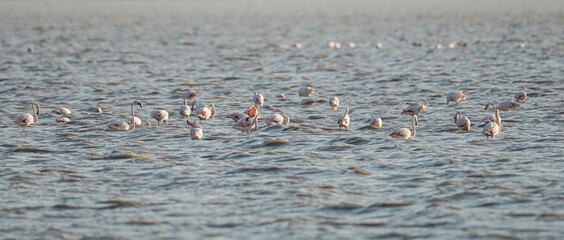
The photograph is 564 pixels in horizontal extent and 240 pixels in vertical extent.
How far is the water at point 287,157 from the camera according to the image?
10.8 metres

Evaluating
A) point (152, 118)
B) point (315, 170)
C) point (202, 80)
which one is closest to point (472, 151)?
point (315, 170)

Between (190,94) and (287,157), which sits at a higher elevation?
(190,94)

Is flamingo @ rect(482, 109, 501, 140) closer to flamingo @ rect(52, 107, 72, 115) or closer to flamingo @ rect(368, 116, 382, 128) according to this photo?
flamingo @ rect(368, 116, 382, 128)

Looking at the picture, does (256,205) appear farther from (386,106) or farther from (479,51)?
(479,51)

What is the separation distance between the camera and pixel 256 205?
11.7m

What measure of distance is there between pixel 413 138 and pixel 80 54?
24.3 m

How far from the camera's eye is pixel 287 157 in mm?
15102

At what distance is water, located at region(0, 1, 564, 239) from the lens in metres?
10.8

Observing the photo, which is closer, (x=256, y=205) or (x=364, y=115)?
(x=256, y=205)

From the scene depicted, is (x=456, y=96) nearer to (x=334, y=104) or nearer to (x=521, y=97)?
(x=521, y=97)

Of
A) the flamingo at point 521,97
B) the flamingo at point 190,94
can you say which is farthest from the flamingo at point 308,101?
the flamingo at point 521,97

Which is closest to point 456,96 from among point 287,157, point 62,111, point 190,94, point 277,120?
point 277,120

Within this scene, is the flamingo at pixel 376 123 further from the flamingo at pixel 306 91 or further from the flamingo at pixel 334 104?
the flamingo at pixel 306 91

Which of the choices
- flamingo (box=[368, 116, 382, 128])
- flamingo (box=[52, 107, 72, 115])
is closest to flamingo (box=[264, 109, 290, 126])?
flamingo (box=[368, 116, 382, 128])
